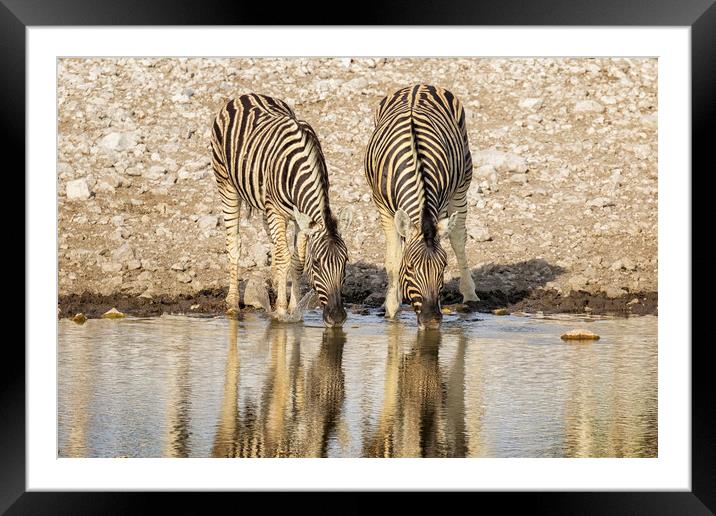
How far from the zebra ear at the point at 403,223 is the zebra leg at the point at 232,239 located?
218 centimetres

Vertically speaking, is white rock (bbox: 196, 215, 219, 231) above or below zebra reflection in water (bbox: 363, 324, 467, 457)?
above

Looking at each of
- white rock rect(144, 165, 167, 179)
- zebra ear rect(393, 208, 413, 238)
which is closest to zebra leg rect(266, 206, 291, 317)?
zebra ear rect(393, 208, 413, 238)

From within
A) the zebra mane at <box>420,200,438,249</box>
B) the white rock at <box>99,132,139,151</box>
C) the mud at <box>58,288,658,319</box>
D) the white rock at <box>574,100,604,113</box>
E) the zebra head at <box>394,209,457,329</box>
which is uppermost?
the white rock at <box>574,100,604,113</box>

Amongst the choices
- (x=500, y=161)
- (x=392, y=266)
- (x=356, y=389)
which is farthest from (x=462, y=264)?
(x=356, y=389)

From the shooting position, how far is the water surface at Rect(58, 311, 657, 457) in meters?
7.36

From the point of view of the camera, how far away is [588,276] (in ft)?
45.0

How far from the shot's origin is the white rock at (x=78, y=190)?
15734 millimetres

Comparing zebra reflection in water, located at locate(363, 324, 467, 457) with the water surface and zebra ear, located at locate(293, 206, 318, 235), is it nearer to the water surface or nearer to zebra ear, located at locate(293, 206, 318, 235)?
the water surface

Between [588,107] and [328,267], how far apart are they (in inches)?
335

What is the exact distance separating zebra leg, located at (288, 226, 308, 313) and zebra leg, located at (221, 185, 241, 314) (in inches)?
30.0

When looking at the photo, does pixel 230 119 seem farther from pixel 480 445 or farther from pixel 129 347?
pixel 480 445

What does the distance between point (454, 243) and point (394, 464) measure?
6463 millimetres
